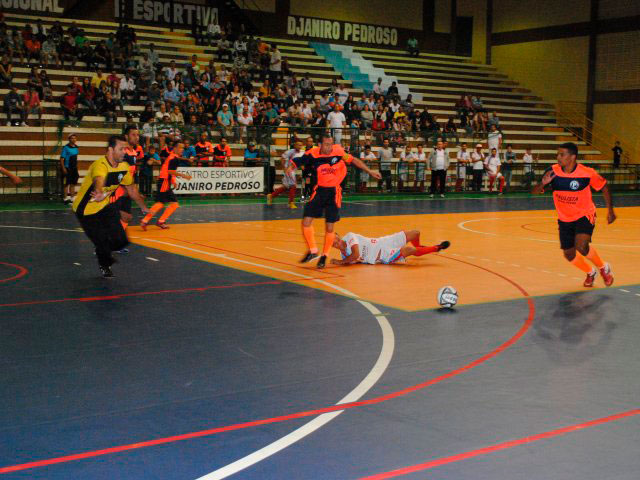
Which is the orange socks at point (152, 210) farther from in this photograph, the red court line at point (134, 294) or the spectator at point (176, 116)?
the spectator at point (176, 116)

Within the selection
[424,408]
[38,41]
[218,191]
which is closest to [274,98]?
[218,191]

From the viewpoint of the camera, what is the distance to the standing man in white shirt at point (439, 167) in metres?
30.0

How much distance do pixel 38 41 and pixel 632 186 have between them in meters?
27.7

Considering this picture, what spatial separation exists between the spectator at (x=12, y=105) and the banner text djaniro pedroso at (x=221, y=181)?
5.47 metres

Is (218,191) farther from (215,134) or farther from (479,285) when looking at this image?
(479,285)

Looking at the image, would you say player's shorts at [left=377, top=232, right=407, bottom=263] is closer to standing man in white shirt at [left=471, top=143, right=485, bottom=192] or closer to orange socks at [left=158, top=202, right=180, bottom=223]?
orange socks at [left=158, top=202, right=180, bottom=223]

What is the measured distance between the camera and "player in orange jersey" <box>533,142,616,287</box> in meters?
10.9

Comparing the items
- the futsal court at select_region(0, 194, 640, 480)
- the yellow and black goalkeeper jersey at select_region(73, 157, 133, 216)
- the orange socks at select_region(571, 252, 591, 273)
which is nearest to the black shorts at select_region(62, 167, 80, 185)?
the futsal court at select_region(0, 194, 640, 480)

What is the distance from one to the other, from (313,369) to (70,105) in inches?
903

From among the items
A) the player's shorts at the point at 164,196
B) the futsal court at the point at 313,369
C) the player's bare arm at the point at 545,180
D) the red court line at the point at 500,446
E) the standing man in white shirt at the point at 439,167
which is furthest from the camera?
the standing man in white shirt at the point at 439,167

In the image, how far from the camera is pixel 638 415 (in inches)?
222

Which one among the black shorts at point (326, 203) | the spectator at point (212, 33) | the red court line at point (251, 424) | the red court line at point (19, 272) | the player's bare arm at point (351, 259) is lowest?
the red court line at point (251, 424)

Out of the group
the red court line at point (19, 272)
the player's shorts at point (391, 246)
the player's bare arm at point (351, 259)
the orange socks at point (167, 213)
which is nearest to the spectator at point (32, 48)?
the orange socks at point (167, 213)

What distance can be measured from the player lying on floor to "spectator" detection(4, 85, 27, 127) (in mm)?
16926
